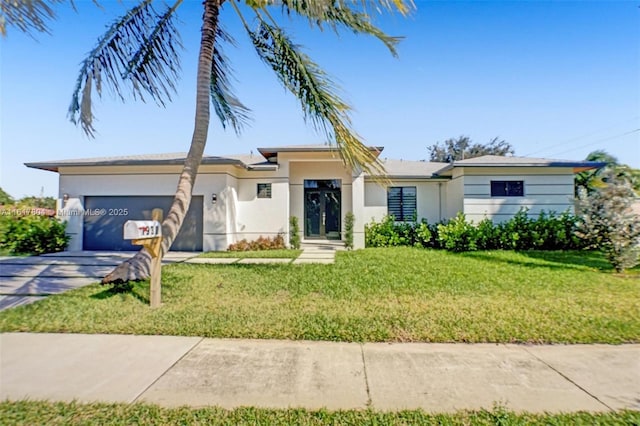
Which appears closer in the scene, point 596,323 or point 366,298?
point 596,323

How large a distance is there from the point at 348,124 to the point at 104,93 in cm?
587

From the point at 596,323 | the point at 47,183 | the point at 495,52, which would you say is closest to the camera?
the point at 596,323

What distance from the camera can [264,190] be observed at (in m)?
13.6

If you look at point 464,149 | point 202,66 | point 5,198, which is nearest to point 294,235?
point 202,66

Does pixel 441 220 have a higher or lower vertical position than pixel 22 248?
higher

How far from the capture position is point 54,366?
340 cm

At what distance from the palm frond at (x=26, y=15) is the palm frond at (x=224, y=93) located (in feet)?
13.4

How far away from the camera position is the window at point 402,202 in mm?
15297

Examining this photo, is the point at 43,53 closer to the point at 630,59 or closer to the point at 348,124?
the point at 348,124

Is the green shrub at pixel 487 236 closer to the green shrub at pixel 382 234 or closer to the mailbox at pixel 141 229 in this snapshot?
the green shrub at pixel 382 234

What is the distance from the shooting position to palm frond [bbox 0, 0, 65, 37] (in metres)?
4.04

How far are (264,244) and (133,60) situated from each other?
7.89 m

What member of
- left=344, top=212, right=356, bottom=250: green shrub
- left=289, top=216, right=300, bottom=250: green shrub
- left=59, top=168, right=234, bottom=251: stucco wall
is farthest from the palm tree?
left=289, top=216, right=300, bottom=250: green shrub

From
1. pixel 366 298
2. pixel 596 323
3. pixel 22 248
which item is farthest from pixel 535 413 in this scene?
pixel 22 248
